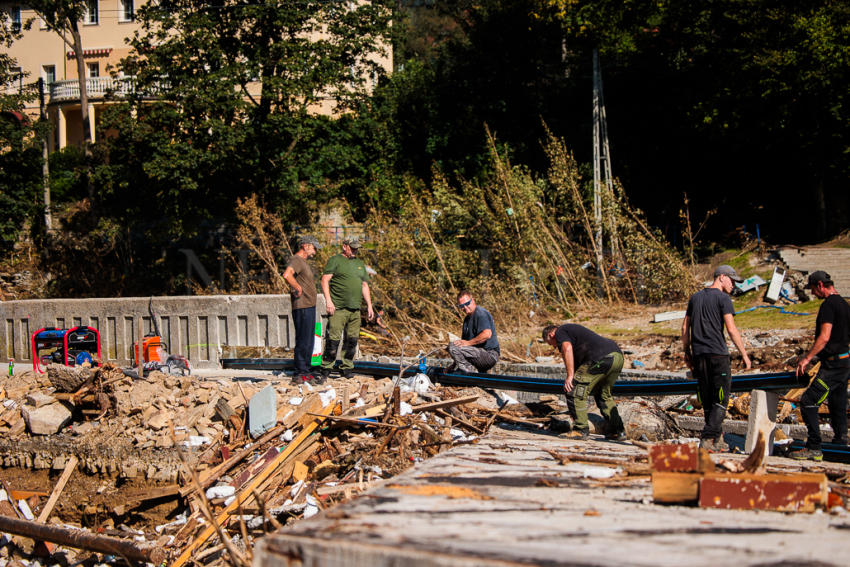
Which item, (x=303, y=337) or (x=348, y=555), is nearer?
(x=348, y=555)

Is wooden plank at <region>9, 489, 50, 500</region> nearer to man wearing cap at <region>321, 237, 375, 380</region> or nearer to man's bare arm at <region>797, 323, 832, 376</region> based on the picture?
man wearing cap at <region>321, 237, 375, 380</region>

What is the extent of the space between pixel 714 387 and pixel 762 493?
134 inches

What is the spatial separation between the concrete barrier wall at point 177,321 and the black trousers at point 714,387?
251 inches

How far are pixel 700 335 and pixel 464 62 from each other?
75.6ft

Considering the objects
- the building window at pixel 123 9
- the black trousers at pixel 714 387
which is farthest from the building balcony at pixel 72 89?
the black trousers at pixel 714 387

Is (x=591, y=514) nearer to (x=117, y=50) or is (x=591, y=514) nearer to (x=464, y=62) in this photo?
(x=464, y=62)

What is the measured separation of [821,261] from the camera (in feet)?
57.4

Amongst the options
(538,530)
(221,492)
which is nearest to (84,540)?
(221,492)

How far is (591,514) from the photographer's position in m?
3.63

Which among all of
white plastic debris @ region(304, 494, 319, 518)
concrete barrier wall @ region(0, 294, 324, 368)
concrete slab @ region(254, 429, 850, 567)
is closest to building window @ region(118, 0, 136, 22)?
concrete barrier wall @ region(0, 294, 324, 368)

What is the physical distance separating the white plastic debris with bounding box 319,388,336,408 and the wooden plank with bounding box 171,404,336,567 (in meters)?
0.09

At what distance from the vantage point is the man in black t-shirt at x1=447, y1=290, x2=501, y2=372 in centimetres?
970

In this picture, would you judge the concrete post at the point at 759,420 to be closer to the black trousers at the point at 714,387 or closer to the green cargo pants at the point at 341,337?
the black trousers at the point at 714,387

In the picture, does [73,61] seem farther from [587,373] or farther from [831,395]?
[831,395]
